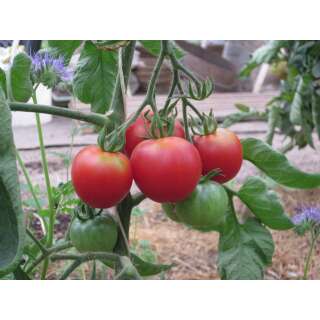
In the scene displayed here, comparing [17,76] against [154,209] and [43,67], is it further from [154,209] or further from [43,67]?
[154,209]

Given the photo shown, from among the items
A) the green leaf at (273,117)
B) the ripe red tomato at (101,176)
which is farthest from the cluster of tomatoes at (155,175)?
the green leaf at (273,117)

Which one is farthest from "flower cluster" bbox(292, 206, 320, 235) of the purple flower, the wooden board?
the wooden board

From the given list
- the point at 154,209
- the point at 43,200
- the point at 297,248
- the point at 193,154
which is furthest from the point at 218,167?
the point at 154,209

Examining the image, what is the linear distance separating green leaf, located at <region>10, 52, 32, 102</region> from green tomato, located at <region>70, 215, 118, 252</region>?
0.16 meters

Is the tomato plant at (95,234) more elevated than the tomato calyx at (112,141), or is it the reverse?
the tomato calyx at (112,141)

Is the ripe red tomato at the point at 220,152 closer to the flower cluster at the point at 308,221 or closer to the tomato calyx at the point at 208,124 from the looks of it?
the tomato calyx at the point at 208,124

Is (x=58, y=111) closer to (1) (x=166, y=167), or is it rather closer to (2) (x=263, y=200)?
(1) (x=166, y=167)

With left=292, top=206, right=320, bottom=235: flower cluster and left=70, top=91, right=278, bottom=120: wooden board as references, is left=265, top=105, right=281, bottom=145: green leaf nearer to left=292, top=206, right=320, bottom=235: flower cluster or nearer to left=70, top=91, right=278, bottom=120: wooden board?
left=292, top=206, right=320, bottom=235: flower cluster

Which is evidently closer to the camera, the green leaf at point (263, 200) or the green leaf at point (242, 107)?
the green leaf at point (263, 200)

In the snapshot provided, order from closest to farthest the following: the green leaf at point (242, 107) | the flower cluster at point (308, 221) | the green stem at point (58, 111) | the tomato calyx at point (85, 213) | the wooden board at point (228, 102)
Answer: the green stem at point (58, 111)
the tomato calyx at point (85, 213)
the flower cluster at point (308, 221)
the green leaf at point (242, 107)
the wooden board at point (228, 102)

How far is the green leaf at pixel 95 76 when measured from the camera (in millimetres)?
720

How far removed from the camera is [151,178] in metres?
0.50

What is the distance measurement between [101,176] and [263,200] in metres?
0.26

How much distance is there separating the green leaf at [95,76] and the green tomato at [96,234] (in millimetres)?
210
